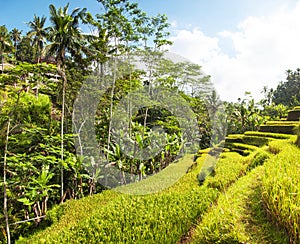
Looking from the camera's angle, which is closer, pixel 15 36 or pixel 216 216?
pixel 216 216

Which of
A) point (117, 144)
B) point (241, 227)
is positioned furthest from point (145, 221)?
point (117, 144)

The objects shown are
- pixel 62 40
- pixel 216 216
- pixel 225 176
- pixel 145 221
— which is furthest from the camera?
pixel 62 40

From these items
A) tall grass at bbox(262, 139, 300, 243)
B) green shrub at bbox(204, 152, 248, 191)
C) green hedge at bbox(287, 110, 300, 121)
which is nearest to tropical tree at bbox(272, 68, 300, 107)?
green hedge at bbox(287, 110, 300, 121)

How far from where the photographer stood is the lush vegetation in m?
3.66

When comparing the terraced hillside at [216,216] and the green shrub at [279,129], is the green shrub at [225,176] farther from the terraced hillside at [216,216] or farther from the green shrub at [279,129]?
the green shrub at [279,129]

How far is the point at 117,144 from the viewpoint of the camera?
828cm

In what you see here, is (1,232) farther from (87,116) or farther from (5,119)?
(87,116)

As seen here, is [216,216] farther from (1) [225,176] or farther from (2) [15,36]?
(2) [15,36]

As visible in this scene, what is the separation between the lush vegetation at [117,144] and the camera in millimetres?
3662

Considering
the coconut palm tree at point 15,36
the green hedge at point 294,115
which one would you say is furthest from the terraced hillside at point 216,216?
the coconut palm tree at point 15,36

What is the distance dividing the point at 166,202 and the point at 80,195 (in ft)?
18.3

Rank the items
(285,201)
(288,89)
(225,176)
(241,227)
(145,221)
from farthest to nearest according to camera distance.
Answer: (288,89) < (225,176) < (145,221) < (241,227) < (285,201)

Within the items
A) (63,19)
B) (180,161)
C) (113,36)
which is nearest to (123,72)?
(113,36)

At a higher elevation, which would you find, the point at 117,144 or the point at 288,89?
the point at 288,89
